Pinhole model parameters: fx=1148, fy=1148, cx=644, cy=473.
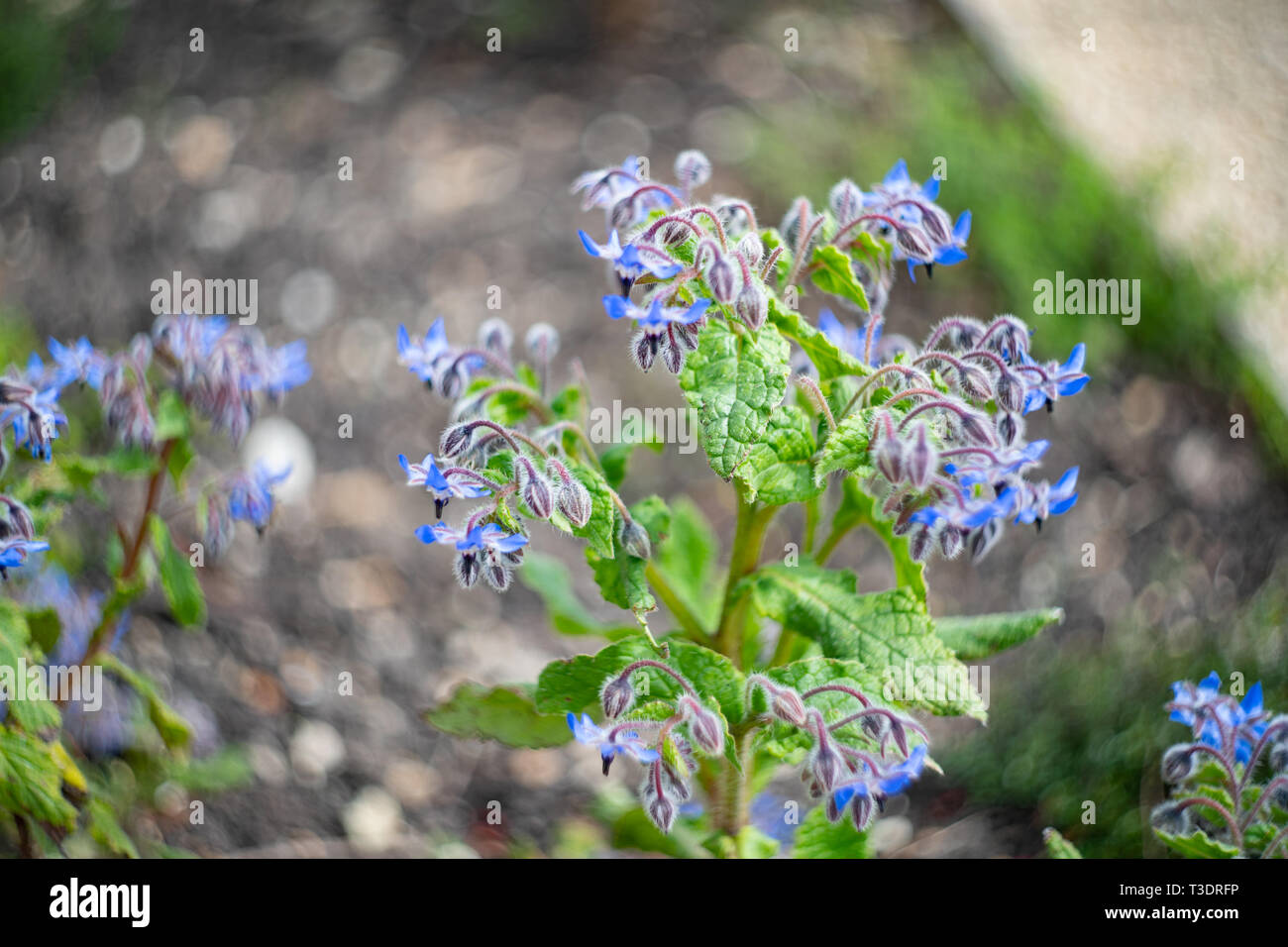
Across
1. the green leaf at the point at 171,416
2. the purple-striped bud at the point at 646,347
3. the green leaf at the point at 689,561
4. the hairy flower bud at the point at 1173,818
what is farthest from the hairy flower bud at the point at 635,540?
the hairy flower bud at the point at 1173,818

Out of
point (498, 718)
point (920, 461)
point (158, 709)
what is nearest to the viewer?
point (920, 461)

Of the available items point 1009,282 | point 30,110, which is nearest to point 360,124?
point 30,110

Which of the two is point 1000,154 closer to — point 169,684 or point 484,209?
point 484,209

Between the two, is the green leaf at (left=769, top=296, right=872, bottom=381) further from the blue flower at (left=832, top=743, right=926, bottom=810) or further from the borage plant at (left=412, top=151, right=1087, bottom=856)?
the blue flower at (left=832, top=743, right=926, bottom=810)

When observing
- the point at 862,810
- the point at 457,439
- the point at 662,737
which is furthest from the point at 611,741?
the point at 457,439

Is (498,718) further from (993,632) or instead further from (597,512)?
(993,632)
